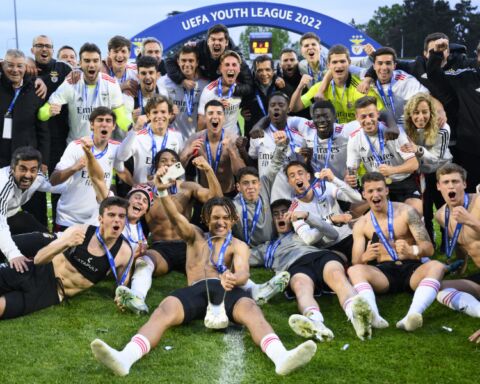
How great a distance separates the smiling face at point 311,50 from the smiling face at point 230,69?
41.9 inches

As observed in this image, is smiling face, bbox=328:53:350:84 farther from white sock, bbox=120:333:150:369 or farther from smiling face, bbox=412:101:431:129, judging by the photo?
white sock, bbox=120:333:150:369

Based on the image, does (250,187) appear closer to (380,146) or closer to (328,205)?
(328,205)

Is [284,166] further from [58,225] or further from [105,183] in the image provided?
[58,225]

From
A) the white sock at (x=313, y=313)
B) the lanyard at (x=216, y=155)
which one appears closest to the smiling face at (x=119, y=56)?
the lanyard at (x=216, y=155)

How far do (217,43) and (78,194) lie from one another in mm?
2377

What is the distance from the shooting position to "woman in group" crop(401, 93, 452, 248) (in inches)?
278

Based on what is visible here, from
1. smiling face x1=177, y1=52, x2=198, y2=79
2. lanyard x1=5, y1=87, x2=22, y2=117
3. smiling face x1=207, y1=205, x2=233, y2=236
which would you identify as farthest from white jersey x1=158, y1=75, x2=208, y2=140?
smiling face x1=207, y1=205, x2=233, y2=236

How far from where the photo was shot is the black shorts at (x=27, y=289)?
5.72 meters

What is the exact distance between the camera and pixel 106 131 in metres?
7.18

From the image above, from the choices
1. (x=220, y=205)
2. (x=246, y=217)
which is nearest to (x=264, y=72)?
(x=246, y=217)

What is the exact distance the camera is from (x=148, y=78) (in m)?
8.13

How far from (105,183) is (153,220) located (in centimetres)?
58

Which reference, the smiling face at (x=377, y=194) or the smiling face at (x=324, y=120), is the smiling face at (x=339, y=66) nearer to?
the smiling face at (x=324, y=120)

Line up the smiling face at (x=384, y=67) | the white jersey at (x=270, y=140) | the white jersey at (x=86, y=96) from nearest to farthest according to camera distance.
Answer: the white jersey at (x=270, y=140), the smiling face at (x=384, y=67), the white jersey at (x=86, y=96)
